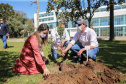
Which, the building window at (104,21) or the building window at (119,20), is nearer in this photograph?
the building window at (119,20)

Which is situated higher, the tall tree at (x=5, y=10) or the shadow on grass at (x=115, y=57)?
the tall tree at (x=5, y=10)

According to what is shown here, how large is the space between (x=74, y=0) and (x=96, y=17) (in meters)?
28.6

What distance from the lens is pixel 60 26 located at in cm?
348

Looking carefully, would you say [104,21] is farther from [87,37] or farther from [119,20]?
[87,37]

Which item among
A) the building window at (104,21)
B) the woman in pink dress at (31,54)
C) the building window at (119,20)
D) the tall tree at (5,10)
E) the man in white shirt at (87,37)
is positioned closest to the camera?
the woman in pink dress at (31,54)

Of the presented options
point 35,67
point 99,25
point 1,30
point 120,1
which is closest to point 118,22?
point 99,25

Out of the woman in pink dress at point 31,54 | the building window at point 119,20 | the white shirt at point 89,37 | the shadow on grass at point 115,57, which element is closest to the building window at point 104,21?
the building window at point 119,20

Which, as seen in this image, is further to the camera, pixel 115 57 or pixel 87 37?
pixel 115 57

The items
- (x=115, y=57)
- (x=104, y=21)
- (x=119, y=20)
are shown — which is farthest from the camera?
(x=104, y=21)

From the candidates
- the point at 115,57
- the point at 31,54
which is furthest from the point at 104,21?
the point at 31,54

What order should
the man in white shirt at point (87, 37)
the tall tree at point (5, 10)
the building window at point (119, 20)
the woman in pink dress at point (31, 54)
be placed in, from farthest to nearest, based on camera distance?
1. the tall tree at point (5, 10)
2. the building window at point (119, 20)
3. the man in white shirt at point (87, 37)
4. the woman in pink dress at point (31, 54)

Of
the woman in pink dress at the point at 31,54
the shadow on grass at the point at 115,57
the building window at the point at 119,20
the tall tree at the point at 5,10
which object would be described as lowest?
the shadow on grass at the point at 115,57

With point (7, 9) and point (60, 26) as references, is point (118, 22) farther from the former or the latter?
point (7, 9)

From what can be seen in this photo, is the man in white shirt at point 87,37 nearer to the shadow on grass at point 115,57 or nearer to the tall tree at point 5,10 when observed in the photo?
the shadow on grass at point 115,57
